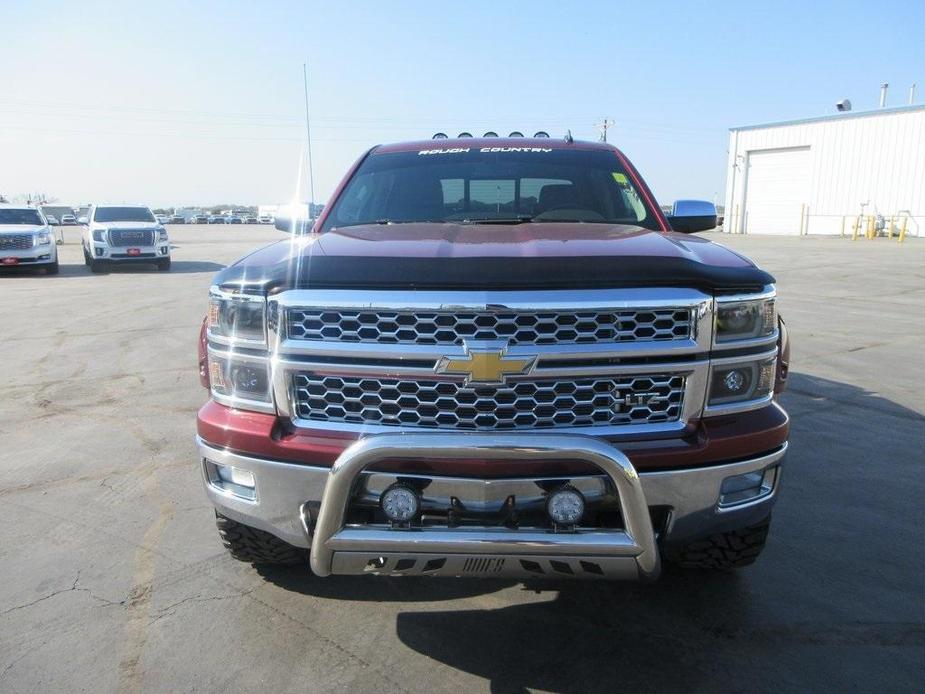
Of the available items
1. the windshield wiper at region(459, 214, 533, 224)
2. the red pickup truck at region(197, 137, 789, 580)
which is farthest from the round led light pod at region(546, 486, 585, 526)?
the windshield wiper at region(459, 214, 533, 224)

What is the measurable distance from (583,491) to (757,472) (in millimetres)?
665

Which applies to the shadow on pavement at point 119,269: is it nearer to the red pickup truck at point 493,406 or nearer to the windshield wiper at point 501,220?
the windshield wiper at point 501,220

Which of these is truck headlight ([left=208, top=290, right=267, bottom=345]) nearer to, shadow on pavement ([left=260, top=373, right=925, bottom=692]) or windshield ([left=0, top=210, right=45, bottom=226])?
shadow on pavement ([left=260, top=373, right=925, bottom=692])

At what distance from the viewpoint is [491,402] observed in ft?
7.31

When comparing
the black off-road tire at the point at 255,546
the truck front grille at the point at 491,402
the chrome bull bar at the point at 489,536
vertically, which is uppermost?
the truck front grille at the point at 491,402

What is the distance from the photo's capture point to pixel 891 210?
34.2 metres

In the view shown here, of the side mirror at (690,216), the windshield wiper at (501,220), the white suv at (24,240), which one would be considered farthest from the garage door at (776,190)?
the windshield wiper at (501,220)

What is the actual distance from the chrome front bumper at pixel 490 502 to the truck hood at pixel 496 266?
1.60ft

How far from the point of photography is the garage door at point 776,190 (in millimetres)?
39466

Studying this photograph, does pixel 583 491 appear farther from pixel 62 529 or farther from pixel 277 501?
pixel 62 529

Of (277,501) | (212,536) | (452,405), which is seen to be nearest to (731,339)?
(452,405)

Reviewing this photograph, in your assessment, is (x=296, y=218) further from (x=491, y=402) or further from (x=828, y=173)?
(x=828, y=173)

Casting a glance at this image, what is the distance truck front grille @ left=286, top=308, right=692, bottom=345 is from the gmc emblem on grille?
7.3 inches

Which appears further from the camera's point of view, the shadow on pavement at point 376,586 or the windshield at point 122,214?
the windshield at point 122,214
